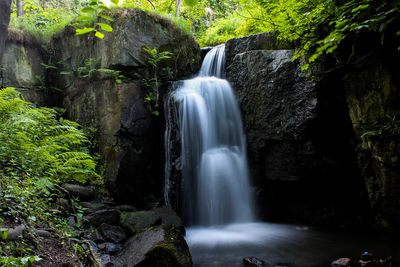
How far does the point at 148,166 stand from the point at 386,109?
5.71 metres

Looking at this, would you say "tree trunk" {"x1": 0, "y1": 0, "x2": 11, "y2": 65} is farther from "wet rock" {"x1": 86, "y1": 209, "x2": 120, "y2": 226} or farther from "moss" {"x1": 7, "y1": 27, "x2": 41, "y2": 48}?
"moss" {"x1": 7, "y1": 27, "x2": 41, "y2": 48}

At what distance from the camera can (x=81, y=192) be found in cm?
626

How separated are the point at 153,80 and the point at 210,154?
2901 mm

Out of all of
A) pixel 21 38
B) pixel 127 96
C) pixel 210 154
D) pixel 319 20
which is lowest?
pixel 210 154

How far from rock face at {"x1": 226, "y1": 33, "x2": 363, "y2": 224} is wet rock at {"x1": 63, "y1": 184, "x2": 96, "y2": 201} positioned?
13.8 feet

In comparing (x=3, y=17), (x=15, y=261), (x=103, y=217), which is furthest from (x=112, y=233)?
(x=3, y=17)

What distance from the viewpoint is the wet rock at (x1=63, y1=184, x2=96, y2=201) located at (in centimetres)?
607

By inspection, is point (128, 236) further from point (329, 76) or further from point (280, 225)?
point (329, 76)

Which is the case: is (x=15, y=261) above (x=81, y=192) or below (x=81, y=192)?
above

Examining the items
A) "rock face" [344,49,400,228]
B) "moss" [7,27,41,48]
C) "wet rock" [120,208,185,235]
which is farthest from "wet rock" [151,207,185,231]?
"moss" [7,27,41,48]

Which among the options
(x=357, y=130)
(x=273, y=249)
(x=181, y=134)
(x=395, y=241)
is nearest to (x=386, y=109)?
(x=357, y=130)

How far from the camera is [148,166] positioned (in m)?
7.28

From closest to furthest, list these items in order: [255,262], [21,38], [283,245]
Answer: [255,262] → [283,245] → [21,38]

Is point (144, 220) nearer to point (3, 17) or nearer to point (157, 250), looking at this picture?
point (157, 250)
